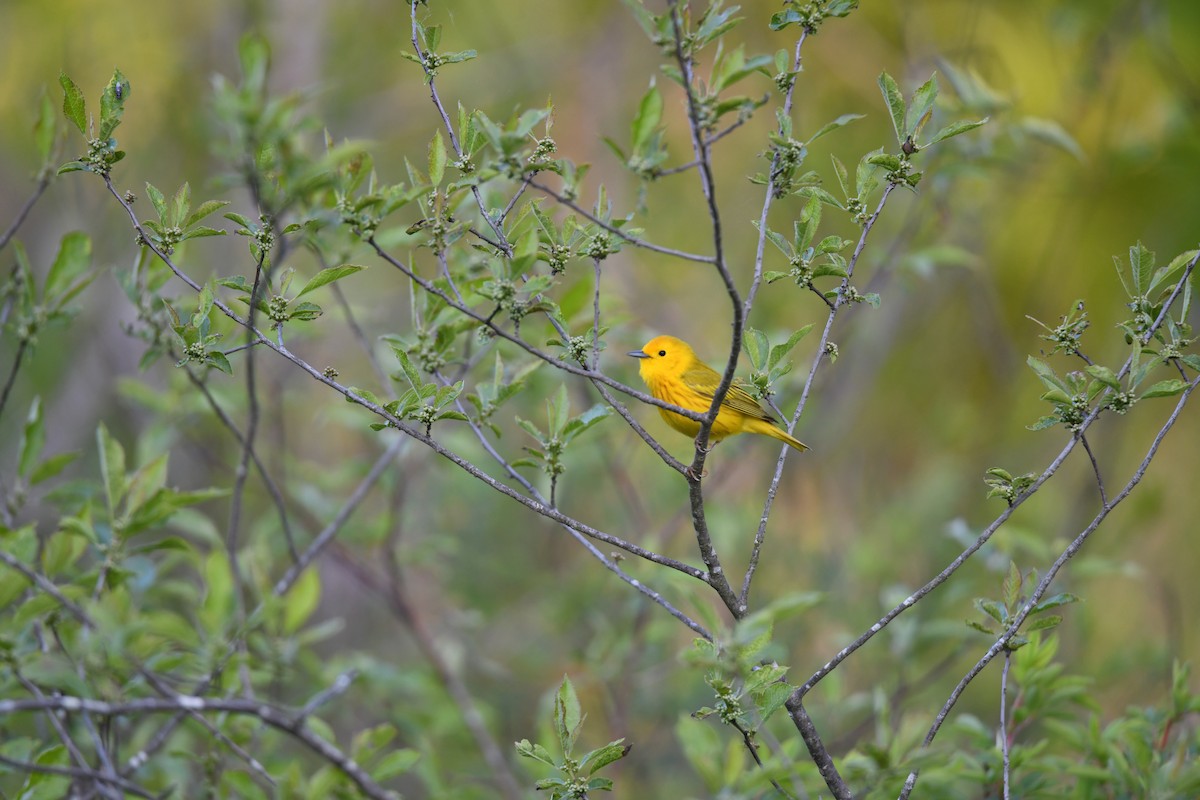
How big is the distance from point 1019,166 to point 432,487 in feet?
12.9

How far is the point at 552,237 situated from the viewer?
2.04m

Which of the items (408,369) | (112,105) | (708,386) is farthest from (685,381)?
(112,105)

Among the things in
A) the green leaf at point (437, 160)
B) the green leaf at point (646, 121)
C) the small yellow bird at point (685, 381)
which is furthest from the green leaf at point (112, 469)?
the small yellow bird at point (685, 381)

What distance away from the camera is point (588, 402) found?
4.57 m

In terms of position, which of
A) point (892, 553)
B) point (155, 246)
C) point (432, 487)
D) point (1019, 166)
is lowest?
point (155, 246)

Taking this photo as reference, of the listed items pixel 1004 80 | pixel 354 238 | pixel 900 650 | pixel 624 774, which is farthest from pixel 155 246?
pixel 1004 80

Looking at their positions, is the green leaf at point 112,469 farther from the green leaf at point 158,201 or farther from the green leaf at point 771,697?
the green leaf at point 771,697

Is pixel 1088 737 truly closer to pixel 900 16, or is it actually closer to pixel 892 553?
pixel 892 553

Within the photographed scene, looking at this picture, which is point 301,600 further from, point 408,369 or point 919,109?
point 919,109

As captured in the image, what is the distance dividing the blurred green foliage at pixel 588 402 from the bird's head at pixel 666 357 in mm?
209

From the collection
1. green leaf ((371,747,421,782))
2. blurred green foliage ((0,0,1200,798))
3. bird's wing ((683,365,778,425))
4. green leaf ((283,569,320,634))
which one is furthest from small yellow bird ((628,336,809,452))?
green leaf ((371,747,421,782))

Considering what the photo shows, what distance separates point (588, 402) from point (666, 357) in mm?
681

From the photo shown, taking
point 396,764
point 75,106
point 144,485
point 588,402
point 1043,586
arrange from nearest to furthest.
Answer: point 1043,586
point 75,106
point 144,485
point 396,764
point 588,402

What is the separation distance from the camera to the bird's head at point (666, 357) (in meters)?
3.99
